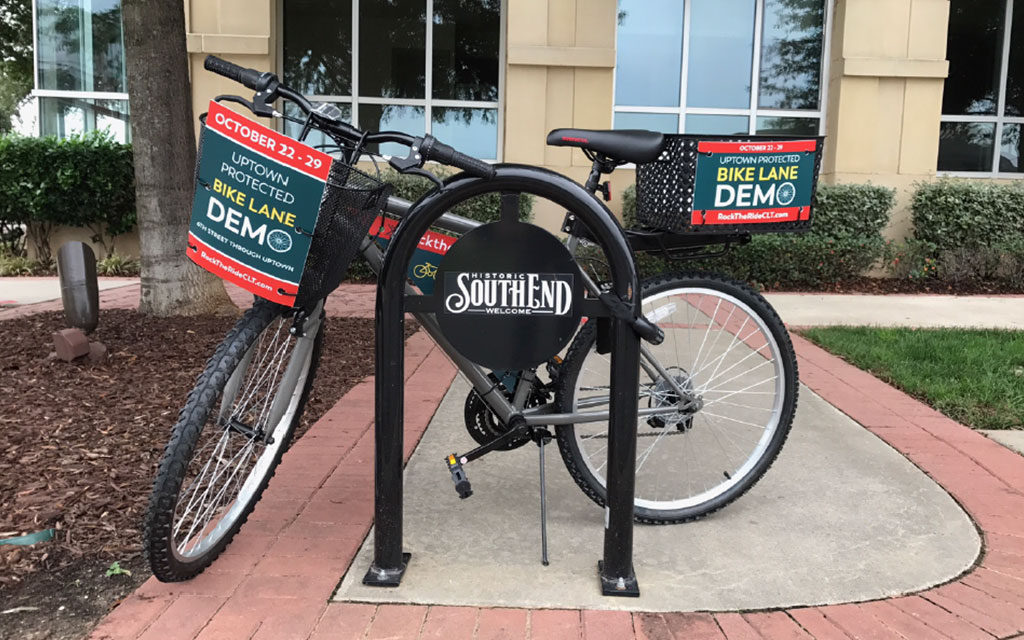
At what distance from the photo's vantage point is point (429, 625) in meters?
2.12

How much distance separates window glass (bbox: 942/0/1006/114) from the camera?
11109mm

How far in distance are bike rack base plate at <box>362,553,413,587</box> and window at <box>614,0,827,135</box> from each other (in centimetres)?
900

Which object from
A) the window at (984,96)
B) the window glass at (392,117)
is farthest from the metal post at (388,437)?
the window at (984,96)

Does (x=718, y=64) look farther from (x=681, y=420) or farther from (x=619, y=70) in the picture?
(x=681, y=420)

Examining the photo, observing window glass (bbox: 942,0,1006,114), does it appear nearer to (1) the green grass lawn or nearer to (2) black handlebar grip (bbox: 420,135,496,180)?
(1) the green grass lawn

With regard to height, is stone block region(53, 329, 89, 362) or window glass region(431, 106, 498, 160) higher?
window glass region(431, 106, 498, 160)

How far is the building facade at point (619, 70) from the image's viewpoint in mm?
9539

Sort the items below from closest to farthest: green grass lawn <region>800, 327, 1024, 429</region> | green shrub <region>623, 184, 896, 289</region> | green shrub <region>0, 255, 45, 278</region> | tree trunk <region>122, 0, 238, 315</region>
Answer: green grass lawn <region>800, 327, 1024, 429</region> < tree trunk <region>122, 0, 238, 315</region> < green shrub <region>623, 184, 896, 289</region> < green shrub <region>0, 255, 45, 278</region>

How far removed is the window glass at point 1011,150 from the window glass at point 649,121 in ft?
16.3

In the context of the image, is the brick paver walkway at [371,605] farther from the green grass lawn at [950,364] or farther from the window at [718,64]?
the window at [718,64]

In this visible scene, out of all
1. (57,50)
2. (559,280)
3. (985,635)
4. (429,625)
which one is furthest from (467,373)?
(57,50)

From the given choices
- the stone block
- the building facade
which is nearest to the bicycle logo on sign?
the stone block

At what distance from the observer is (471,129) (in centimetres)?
1081

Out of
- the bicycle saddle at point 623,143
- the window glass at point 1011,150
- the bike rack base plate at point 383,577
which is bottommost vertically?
the bike rack base plate at point 383,577
